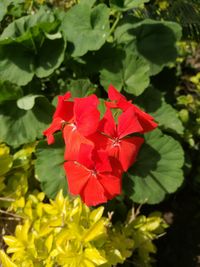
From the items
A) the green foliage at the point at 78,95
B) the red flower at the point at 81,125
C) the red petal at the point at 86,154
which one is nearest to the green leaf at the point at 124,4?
the green foliage at the point at 78,95

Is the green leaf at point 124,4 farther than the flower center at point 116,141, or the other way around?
the green leaf at point 124,4

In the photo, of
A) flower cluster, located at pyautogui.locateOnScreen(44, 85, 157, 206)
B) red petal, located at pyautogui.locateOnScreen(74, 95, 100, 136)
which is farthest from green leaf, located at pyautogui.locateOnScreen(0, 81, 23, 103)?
red petal, located at pyautogui.locateOnScreen(74, 95, 100, 136)

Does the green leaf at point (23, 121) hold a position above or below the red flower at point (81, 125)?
below

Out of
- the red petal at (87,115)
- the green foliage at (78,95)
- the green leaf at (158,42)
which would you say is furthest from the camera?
the green leaf at (158,42)

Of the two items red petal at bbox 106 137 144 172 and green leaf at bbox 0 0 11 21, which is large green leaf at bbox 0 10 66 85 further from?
Result: red petal at bbox 106 137 144 172

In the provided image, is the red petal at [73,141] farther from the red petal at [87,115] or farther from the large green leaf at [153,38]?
the large green leaf at [153,38]

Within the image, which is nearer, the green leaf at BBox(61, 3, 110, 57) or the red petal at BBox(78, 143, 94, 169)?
the red petal at BBox(78, 143, 94, 169)

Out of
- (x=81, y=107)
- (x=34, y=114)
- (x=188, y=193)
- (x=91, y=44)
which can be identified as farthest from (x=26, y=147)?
(x=188, y=193)

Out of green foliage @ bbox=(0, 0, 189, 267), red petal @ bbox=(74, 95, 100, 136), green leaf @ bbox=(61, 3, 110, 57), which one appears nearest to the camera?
red petal @ bbox=(74, 95, 100, 136)
